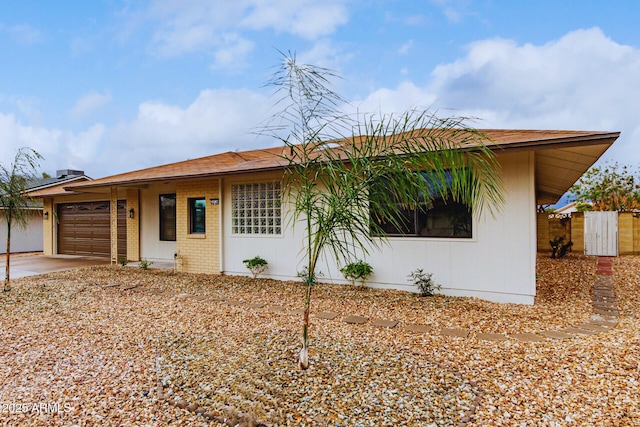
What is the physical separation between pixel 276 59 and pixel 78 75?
11.9 metres

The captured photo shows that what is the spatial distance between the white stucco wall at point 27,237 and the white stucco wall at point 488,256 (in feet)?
54.8

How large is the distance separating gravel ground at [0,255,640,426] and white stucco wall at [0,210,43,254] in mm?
13557

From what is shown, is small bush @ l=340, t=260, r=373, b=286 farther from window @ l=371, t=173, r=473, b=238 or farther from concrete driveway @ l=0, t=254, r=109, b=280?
concrete driveway @ l=0, t=254, r=109, b=280

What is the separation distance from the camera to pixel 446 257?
6.57 m

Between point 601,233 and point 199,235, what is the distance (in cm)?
1472

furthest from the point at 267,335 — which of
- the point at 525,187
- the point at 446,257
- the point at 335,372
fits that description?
the point at 525,187

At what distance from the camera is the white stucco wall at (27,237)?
1628 centimetres

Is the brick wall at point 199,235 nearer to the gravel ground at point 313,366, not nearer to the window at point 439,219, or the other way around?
the gravel ground at point 313,366

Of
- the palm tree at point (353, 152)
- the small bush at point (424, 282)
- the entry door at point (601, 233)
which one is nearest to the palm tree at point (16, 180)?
the palm tree at point (353, 152)

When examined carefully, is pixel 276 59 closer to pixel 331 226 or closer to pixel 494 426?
pixel 331 226

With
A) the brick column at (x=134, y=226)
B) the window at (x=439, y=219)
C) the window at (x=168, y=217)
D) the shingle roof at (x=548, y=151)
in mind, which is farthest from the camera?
the brick column at (x=134, y=226)

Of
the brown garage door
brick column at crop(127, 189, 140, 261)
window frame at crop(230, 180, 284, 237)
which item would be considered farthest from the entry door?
the brown garage door

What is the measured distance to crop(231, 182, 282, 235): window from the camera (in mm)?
8430

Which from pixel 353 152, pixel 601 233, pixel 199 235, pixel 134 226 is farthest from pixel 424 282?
pixel 601 233
